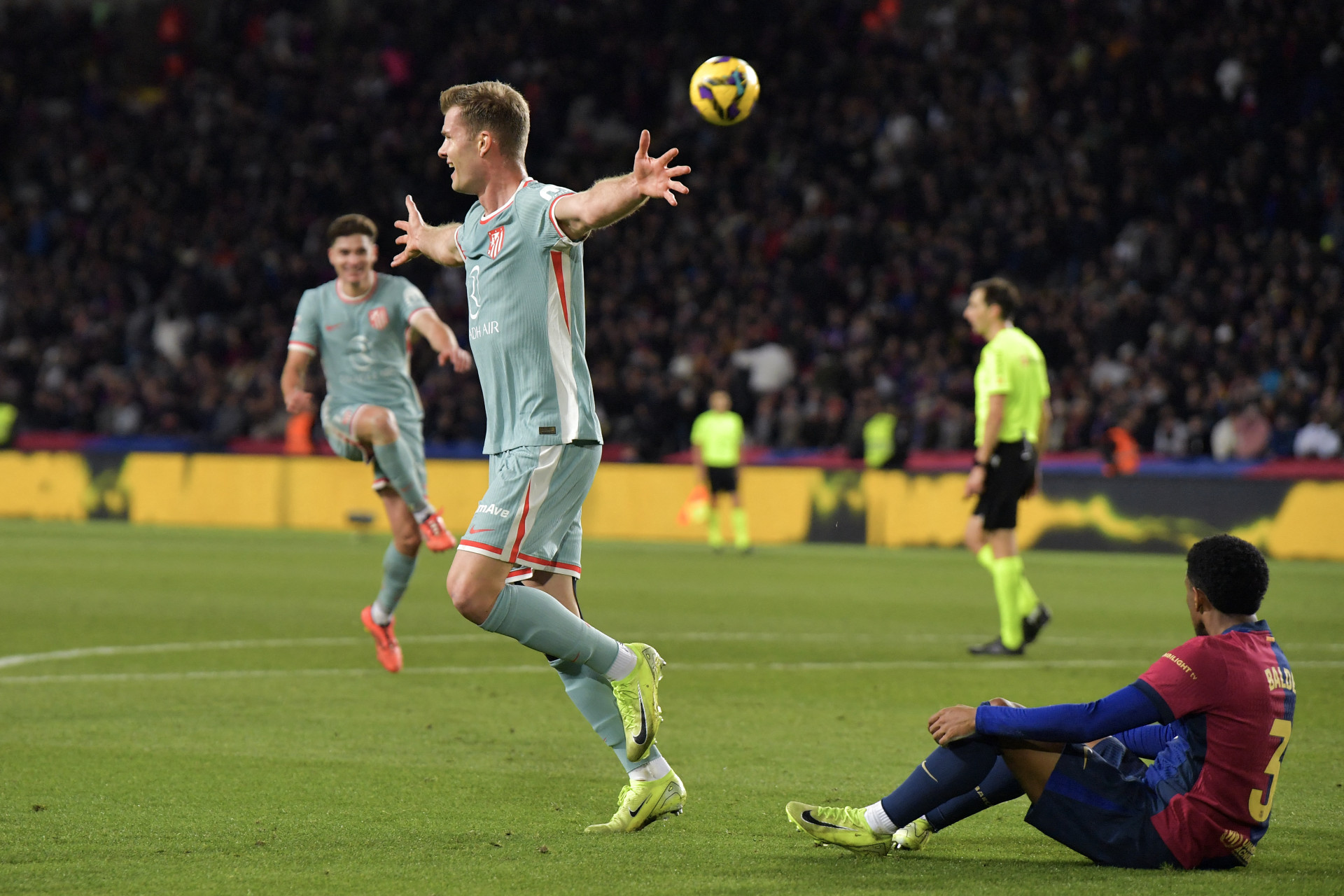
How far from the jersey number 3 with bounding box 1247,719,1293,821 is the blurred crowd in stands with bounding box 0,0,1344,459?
15.2 m

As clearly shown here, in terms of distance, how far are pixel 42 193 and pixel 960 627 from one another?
24.3 metres

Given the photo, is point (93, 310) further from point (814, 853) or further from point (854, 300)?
point (814, 853)

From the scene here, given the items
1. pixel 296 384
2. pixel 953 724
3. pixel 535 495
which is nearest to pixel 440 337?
pixel 296 384

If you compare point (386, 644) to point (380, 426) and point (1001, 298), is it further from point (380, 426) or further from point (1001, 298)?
point (1001, 298)

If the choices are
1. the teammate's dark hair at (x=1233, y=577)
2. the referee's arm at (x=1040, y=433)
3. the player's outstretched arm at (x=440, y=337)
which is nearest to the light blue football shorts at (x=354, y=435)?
the player's outstretched arm at (x=440, y=337)

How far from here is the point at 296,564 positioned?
16.6 m

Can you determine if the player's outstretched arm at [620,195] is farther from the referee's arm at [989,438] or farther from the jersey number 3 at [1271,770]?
the referee's arm at [989,438]

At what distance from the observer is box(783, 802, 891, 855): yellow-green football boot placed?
14.9 feet

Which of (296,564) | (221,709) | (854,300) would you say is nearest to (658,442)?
(854,300)

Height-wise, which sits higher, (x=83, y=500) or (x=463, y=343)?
(x=463, y=343)

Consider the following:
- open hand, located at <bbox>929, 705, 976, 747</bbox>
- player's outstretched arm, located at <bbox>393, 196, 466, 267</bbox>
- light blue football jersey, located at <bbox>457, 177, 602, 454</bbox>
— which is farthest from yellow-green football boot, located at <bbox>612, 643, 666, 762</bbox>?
player's outstretched arm, located at <bbox>393, 196, 466, 267</bbox>

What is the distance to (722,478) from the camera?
19.6 meters

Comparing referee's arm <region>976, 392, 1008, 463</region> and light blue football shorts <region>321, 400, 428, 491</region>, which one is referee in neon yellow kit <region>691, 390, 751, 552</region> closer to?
referee's arm <region>976, 392, 1008, 463</region>

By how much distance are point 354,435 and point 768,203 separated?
54.8 feet
